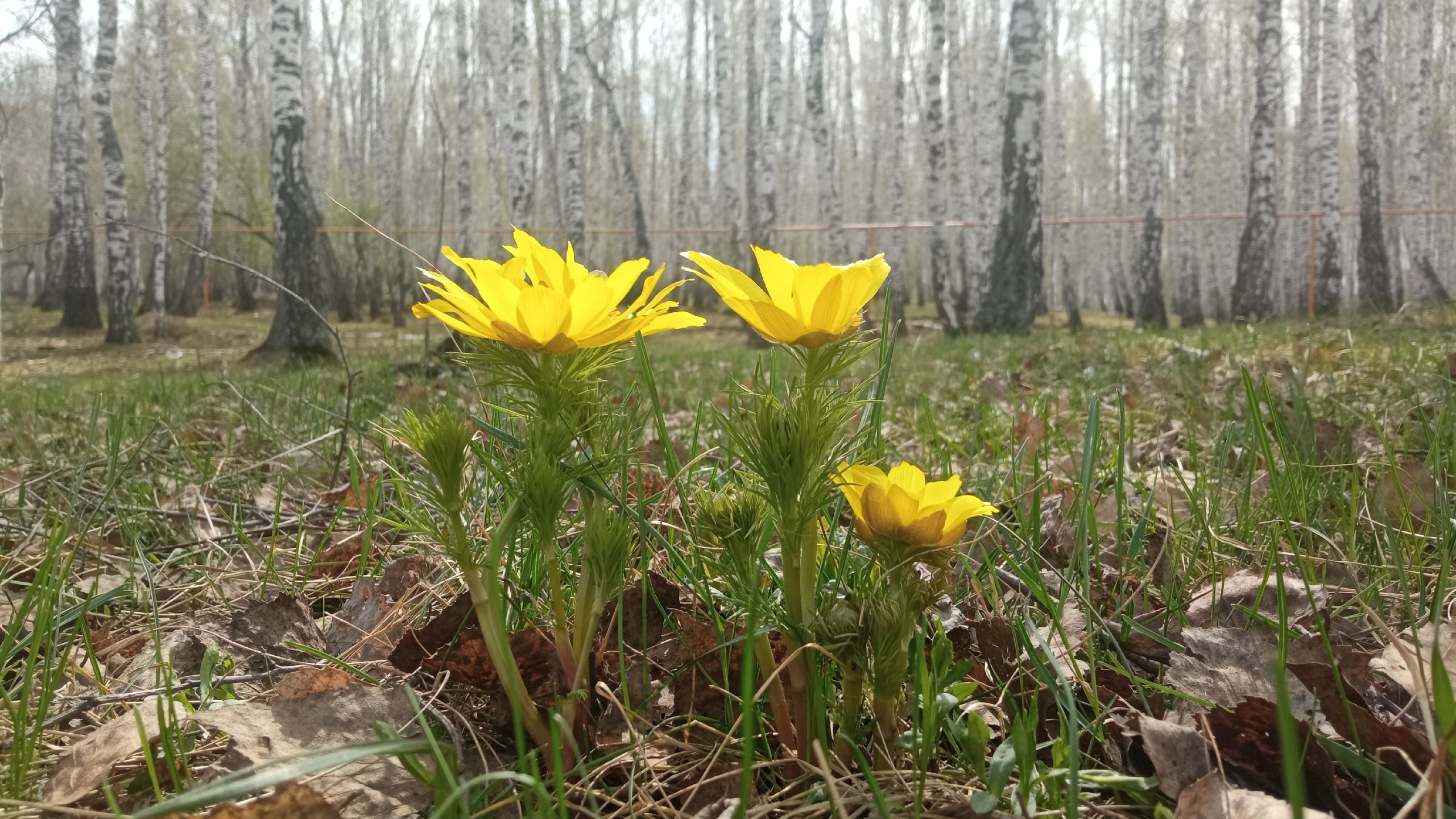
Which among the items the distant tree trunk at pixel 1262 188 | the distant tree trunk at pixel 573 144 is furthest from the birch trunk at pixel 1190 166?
the distant tree trunk at pixel 573 144

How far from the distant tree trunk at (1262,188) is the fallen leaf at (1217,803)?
11.9 metres

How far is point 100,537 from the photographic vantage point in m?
1.68

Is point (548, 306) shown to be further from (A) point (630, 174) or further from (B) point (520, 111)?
(A) point (630, 174)

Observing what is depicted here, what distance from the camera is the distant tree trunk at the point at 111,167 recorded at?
12320 millimetres

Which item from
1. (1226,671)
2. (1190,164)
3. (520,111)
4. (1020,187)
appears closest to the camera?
(1226,671)

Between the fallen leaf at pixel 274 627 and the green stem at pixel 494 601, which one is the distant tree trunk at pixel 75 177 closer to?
the fallen leaf at pixel 274 627

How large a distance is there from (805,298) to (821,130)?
12625 mm

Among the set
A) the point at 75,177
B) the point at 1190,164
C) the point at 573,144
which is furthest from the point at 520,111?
the point at 1190,164

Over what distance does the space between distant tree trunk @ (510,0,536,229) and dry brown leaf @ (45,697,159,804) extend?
456 inches

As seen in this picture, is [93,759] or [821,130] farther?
[821,130]

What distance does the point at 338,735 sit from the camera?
0.91 m

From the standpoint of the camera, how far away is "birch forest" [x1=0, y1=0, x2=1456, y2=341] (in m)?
11.4

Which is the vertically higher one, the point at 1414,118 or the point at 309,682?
the point at 1414,118

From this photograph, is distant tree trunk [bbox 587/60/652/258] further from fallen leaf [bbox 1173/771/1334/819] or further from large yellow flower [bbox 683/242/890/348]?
fallen leaf [bbox 1173/771/1334/819]
